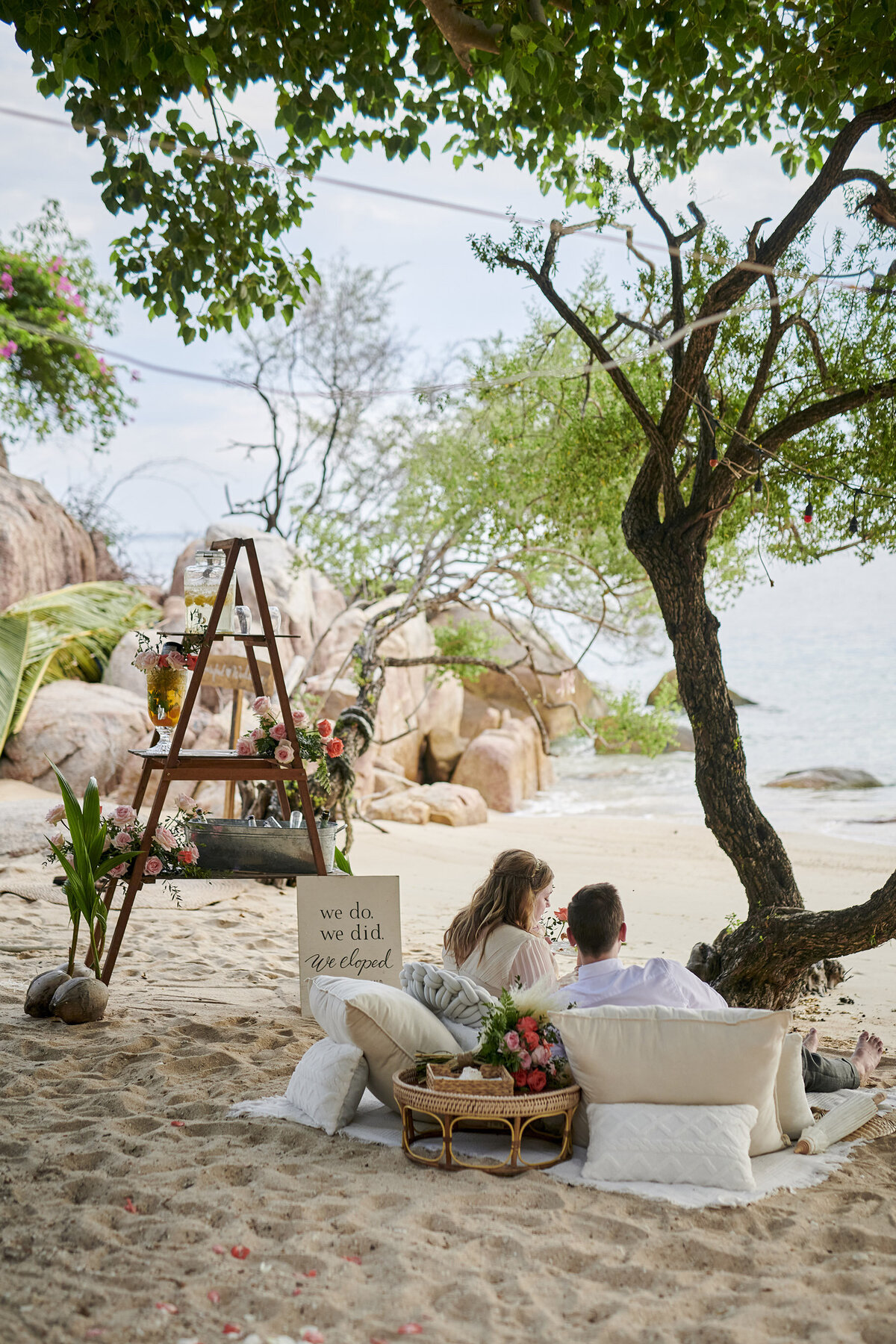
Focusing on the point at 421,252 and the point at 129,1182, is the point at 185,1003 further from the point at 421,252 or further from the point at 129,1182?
the point at 421,252

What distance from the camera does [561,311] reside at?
5.23 m

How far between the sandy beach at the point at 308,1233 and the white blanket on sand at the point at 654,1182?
45mm

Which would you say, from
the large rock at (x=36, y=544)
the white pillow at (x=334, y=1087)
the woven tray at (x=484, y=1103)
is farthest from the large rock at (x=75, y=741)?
the woven tray at (x=484, y=1103)

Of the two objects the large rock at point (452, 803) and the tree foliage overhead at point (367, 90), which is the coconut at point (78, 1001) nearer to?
the tree foliage overhead at point (367, 90)

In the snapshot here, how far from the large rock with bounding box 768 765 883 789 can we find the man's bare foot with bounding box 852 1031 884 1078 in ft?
52.8

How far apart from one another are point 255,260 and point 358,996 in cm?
387

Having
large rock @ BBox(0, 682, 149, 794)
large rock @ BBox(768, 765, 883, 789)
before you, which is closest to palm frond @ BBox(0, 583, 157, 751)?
large rock @ BBox(0, 682, 149, 794)

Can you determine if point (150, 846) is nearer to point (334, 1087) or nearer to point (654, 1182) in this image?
point (334, 1087)

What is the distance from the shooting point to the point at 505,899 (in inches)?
142

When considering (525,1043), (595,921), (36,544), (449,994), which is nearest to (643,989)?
(595,921)

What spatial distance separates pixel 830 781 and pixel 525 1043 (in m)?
17.6

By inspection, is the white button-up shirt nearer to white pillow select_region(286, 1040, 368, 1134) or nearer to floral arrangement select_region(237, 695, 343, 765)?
white pillow select_region(286, 1040, 368, 1134)

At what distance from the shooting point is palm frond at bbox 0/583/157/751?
10297mm

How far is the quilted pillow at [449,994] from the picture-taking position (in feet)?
11.3
